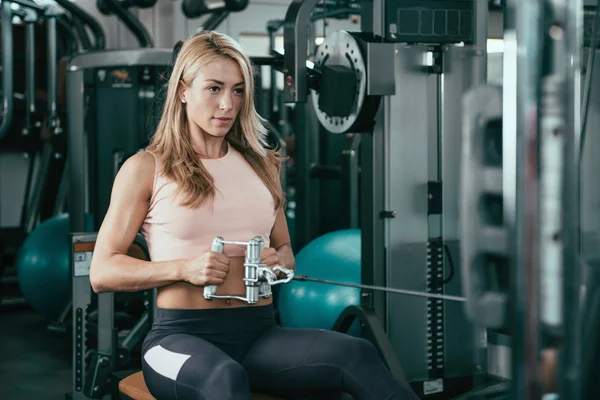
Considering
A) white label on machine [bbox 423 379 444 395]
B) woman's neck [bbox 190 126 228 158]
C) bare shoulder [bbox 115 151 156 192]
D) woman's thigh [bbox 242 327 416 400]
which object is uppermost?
woman's neck [bbox 190 126 228 158]

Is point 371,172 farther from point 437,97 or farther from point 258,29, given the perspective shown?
point 258,29

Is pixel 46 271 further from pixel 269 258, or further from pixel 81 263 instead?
pixel 269 258

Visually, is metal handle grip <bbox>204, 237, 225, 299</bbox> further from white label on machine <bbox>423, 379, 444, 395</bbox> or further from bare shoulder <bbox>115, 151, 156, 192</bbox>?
white label on machine <bbox>423, 379, 444, 395</bbox>

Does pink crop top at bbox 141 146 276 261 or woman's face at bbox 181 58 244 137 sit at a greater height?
woman's face at bbox 181 58 244 137

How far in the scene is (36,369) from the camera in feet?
12.2

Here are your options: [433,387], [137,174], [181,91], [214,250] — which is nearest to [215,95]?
[181,91]

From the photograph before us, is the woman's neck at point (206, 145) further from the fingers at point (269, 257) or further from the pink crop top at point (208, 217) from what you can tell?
the fingers at point (269, 257)

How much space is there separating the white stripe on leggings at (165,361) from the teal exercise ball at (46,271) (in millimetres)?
2641

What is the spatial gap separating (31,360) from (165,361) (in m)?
2.49

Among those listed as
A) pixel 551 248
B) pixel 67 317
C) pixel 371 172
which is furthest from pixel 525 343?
pixel 67 317

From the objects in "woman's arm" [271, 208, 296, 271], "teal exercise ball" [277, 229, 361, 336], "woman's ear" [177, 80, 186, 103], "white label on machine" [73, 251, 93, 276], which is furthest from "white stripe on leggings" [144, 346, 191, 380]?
"teal exercise ball" [277, 229, 361, 336]

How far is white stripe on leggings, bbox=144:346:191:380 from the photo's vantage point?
1.62 meters

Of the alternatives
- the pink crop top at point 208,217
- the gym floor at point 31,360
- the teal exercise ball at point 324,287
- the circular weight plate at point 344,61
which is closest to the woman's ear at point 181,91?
the pink crop top at point 208,217

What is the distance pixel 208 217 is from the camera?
176cm
